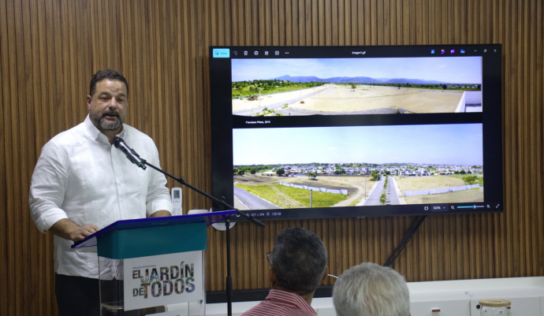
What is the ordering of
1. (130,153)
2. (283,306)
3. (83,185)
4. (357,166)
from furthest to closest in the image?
(357,166)
(83,185)
(130,153)
(283,306)

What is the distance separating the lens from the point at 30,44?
346 centimetres

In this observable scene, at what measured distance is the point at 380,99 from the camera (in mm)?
3643

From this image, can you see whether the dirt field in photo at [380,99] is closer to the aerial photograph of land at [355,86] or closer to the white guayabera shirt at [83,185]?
the aerial photograph of land at [355,86]

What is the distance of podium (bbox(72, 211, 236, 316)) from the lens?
167cm

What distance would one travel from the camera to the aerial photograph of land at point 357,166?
3.57 m

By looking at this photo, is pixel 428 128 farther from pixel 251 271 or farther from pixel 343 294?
pixel 343 294

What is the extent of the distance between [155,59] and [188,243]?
2.13m

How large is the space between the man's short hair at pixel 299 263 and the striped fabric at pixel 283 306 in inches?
1.6

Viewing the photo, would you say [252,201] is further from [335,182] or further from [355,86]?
[355,86]

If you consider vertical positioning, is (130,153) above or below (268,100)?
below

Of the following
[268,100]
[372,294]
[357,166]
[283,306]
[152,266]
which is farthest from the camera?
[357,166]

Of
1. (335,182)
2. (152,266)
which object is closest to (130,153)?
(152,266)

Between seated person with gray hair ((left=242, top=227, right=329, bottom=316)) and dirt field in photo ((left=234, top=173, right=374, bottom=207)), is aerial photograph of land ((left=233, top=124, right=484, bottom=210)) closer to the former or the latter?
dirt field in photo ((left=234, top=173, right=374, bottom=207))

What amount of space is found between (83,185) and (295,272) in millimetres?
1384
